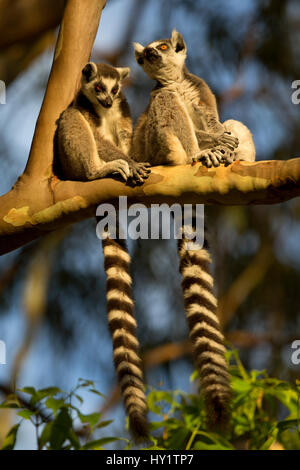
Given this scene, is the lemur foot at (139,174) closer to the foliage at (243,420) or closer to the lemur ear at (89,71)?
the lemur ear at (89,71)

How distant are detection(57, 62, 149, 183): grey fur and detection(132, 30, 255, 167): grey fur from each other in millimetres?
129

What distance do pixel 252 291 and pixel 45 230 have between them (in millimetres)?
3754

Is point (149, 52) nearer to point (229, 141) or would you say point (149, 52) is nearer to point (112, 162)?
point (229, 141)

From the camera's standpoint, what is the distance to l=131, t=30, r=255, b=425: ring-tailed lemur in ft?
8.31

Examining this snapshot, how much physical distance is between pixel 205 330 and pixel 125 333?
0.36m

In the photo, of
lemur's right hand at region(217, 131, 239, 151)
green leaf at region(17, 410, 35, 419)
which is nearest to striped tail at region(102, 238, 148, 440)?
green leaf at region(17, 410, 35, 419)

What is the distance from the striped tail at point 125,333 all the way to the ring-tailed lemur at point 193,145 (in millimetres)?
264

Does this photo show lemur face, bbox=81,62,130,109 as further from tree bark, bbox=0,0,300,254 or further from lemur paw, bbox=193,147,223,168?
lemur paw, bbox=193,147,223,168

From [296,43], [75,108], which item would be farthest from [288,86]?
[75,108]

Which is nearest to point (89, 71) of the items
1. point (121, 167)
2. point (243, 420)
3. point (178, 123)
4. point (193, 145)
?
point (178, 123)

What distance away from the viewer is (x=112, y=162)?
2680mm

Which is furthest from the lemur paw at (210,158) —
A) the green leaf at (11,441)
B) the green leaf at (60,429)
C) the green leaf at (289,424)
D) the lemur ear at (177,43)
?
the green leaf at (11,441)

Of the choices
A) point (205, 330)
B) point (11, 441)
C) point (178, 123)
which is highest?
point (178, 123)

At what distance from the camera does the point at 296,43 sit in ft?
19.9
